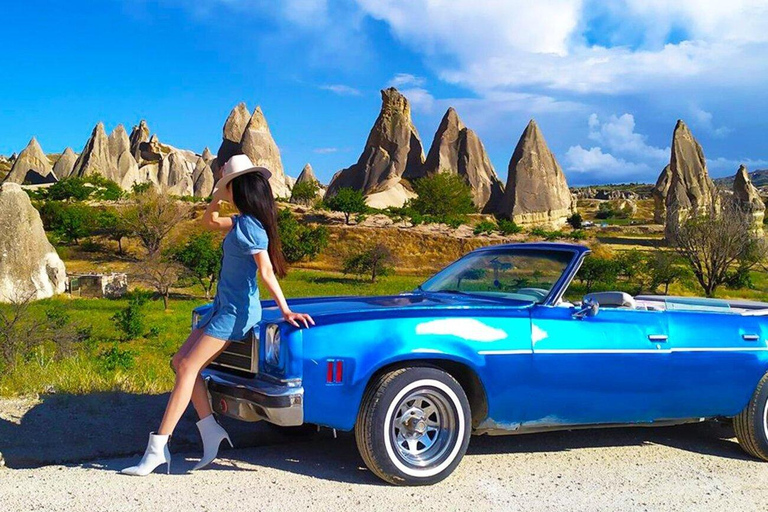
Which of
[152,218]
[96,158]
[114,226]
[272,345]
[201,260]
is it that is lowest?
[272,345]

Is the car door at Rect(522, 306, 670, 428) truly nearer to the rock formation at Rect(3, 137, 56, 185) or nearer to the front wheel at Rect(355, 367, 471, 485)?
the front wheel at Rect(355, 367, 471, 485)

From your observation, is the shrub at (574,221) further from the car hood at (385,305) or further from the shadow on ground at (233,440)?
the car hood at (385,305)

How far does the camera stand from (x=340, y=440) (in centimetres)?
583

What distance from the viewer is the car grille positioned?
15.7 feet

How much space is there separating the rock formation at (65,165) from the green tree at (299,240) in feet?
194

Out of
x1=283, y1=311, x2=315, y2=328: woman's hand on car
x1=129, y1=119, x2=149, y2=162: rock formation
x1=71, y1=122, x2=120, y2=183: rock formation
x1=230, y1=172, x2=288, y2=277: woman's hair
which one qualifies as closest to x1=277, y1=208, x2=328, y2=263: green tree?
x1=230, y1=172, x2=288, y2=277: woman's hair

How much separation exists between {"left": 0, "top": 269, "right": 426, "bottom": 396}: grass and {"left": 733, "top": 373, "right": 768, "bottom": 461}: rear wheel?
4790mm

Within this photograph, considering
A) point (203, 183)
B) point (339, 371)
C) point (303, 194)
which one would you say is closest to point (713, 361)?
point (339, 371)

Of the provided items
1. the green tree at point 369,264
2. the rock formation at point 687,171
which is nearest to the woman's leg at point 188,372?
the green tree at point 369,264

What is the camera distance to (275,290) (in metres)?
4.62

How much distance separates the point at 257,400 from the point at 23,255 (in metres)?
33.3

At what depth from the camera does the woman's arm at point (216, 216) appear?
5035 mm

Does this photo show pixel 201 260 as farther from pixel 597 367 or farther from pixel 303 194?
pixel 597 367

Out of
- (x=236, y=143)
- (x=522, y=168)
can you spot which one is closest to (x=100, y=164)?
(x=236, y=143)
